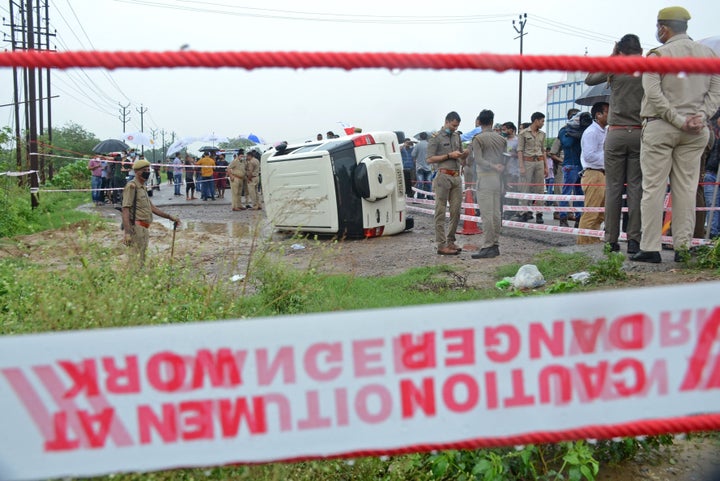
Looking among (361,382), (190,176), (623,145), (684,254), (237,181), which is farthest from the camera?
(190,176)

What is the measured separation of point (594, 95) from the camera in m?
10.2

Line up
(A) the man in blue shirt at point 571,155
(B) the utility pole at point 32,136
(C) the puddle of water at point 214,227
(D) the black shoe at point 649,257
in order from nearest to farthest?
(D) the black shoe at point 649,257 < (A) the man in blue shirt at point 571,155 < (C) the puddle of water at point 214,227 < (B) the utility pole at point 32,136

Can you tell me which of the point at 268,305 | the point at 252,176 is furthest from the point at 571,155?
the point at 252,176

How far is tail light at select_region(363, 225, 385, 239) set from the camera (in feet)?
33.1

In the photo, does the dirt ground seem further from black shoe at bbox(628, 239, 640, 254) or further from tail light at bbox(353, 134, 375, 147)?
tail light at bbox(353, 134, 375, 147)

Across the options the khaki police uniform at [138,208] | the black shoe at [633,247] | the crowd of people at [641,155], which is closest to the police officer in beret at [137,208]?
the khaki police uniform at [138,208]

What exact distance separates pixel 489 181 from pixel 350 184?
290 centimetres

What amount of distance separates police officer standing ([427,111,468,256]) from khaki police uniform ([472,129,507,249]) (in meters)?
0.38

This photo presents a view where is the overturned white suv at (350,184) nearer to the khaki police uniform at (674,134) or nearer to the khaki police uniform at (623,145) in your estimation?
the khaki police uniform at (623,145)

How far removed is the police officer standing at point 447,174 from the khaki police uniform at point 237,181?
32.7 ft

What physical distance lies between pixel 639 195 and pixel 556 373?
4.18 metres

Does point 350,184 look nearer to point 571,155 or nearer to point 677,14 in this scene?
point 571,155

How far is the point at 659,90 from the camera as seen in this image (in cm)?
416

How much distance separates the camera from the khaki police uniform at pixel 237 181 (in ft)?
56.1
